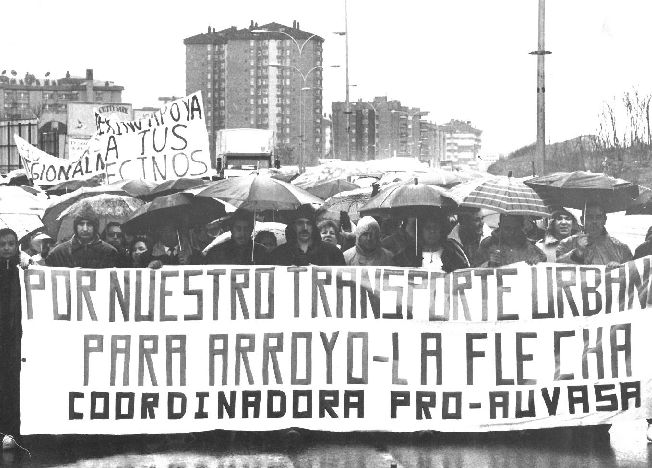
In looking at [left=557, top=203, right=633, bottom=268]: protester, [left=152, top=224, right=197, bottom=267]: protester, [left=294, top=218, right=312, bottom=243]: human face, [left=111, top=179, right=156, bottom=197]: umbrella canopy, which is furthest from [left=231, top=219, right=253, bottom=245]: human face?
[left=111, top=179, right=156, bottom=197]: umbrella canopy

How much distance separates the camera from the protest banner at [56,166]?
17.9 metres

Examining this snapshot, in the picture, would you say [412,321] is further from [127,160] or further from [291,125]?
[291,125]

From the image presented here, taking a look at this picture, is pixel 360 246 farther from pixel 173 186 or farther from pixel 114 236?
pixel 173 186

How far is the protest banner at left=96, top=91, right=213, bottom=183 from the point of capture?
16469mm

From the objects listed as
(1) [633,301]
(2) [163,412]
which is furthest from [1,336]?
(1) [633,301]

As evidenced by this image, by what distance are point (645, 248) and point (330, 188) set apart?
8063mm

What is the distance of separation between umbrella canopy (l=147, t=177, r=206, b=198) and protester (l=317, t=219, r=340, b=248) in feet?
10.4

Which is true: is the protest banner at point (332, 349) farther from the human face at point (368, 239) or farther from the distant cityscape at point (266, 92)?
the distant cityscape at point (266, 92)

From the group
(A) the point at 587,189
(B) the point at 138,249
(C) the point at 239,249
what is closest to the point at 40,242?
(B) the point at 138,249

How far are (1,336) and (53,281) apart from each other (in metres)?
0.46

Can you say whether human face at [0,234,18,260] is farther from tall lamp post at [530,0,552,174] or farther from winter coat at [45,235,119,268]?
tall lamp post at [530,0,552,174]

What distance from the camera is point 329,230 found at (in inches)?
510

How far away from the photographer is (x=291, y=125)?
6767 inches

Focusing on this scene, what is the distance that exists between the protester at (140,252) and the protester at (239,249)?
17.8 inches
